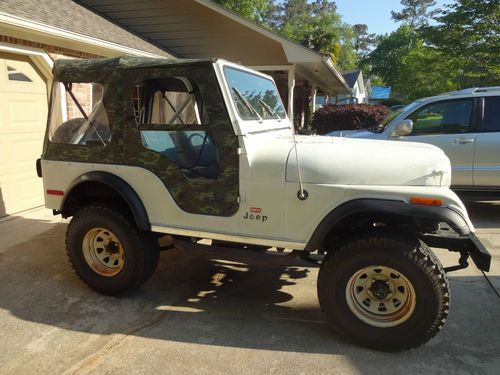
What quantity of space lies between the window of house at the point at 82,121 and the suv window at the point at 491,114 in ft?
17.2

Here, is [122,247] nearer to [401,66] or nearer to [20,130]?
[20,130]

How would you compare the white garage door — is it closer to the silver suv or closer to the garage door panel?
the garage door panel

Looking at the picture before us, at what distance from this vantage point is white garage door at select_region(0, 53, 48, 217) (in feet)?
20.5

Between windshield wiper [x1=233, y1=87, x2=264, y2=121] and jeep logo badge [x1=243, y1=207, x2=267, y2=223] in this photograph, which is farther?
windshield wiper [x1=233, y1=87, x2=264, y2=121]

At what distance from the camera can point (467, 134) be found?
20.4ft

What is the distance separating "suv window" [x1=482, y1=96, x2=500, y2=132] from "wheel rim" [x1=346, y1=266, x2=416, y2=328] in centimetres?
414

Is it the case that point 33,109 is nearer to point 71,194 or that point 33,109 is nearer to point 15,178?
point 15,178

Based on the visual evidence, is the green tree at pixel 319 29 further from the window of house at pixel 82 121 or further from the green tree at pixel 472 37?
the window of house at pixel 82 121

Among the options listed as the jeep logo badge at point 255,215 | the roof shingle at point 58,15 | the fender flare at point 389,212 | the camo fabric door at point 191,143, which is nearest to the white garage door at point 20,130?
the roof shingle at point 58,15

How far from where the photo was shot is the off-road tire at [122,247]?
3.72 metres

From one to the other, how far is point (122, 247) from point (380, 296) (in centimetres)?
219

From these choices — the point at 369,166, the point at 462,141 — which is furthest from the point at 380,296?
the point at 462,141

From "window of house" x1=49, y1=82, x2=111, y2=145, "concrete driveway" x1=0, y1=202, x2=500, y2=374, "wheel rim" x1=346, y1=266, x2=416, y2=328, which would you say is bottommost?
"concrete driveway" x1=0, y1=202, x2=500, y2=374

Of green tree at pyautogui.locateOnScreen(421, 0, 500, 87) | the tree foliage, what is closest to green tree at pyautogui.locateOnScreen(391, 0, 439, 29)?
the tree foliage
